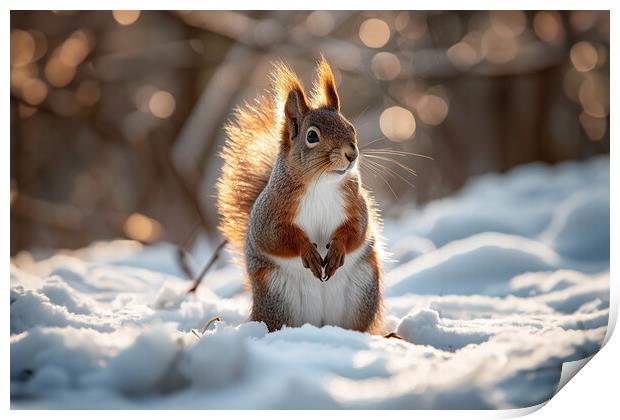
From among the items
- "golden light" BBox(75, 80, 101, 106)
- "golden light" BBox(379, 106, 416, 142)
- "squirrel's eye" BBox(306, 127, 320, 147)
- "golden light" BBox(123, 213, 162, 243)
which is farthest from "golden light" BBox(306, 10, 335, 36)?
"golden light" BBox(123, 213, 162, 243)

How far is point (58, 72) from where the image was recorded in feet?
5.13

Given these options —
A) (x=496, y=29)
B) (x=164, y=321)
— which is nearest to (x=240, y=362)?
(x=164, y=321)

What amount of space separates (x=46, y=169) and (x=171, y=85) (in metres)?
0.44

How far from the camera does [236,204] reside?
59.8 inches

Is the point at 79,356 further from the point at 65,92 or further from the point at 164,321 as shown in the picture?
the point at 65,92

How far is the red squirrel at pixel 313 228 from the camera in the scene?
1.25 meters

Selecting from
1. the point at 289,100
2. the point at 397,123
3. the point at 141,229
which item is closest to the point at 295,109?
the point at 289,100

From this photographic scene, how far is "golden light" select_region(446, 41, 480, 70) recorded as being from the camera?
1.66m

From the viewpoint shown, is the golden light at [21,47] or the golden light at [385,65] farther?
the golden light at [385,65]

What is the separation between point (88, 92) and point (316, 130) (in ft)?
2.27

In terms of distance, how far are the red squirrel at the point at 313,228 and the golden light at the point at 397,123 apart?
22.9 inches

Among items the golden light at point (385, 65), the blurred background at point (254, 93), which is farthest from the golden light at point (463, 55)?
the golden light at point (385, 65)

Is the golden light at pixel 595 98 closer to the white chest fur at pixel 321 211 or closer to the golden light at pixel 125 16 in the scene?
the white chest fur at pixel 321 211

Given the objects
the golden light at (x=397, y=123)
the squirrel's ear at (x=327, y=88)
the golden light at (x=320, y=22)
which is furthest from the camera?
the golden light at (x=397, y=123)
